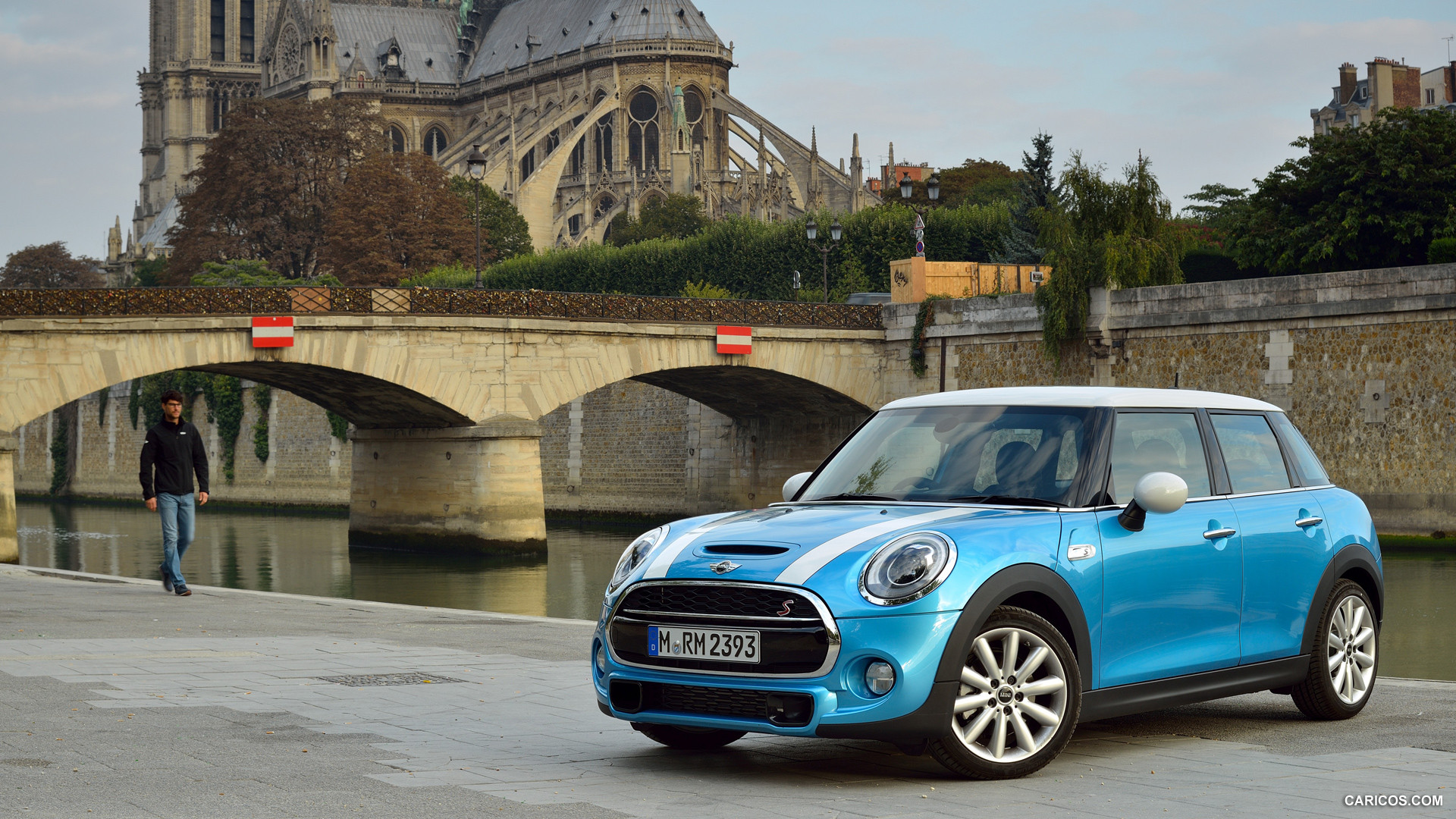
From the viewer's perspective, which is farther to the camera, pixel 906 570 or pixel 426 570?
pixel 426 570

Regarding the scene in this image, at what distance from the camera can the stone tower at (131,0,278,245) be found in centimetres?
11875

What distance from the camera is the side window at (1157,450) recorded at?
6.47 meters

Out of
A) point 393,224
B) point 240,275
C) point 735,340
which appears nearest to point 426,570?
point 735,340

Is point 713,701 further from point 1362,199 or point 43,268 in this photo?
point 43,268

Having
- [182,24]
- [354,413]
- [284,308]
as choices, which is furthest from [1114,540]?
[182,24]

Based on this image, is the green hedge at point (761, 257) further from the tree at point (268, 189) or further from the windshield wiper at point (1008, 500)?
the windshield wiper at point (1008, 500)

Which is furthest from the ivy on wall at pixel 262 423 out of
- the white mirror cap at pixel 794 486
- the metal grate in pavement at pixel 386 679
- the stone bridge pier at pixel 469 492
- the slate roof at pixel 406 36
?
the slate roof at pixel 406 36

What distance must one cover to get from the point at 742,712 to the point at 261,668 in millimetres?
4085

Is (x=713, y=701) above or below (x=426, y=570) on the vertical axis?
above

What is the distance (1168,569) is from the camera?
6.32 metres

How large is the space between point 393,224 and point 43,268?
169 ft

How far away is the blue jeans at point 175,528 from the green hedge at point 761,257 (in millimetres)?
37039

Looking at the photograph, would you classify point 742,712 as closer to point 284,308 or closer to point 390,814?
point 390,814

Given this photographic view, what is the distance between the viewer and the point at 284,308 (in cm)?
3108
